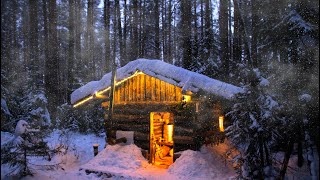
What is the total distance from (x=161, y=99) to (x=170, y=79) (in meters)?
1.24

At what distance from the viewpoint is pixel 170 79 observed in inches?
430

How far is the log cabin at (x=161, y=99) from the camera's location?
10.8 metres

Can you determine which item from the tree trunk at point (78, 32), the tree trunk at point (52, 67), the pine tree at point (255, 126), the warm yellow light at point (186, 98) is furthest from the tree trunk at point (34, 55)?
the pine tree at point (255, 126)

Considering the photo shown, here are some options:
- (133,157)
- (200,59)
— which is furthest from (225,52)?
(133,157)

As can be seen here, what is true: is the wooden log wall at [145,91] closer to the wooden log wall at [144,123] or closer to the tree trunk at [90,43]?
the wooden log wall at [144,123]

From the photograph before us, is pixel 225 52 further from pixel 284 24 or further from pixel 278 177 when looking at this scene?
pixel 278 177

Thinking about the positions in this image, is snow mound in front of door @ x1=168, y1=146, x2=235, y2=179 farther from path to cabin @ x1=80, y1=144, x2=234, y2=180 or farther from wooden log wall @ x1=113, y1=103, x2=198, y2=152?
wooden log wall @ x1=113, y1=103, x2=198, y2=152

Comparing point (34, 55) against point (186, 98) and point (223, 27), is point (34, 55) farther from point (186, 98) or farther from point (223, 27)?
point (223, 27)

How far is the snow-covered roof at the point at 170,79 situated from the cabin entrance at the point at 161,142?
Answer: 2.02 m

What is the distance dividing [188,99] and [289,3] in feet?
26.9

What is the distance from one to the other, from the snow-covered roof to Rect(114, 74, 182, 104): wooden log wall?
0.58 meters

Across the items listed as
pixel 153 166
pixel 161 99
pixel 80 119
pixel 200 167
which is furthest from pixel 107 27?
pixel 200 167

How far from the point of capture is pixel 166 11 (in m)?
30.2

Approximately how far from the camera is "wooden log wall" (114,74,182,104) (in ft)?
37.7
